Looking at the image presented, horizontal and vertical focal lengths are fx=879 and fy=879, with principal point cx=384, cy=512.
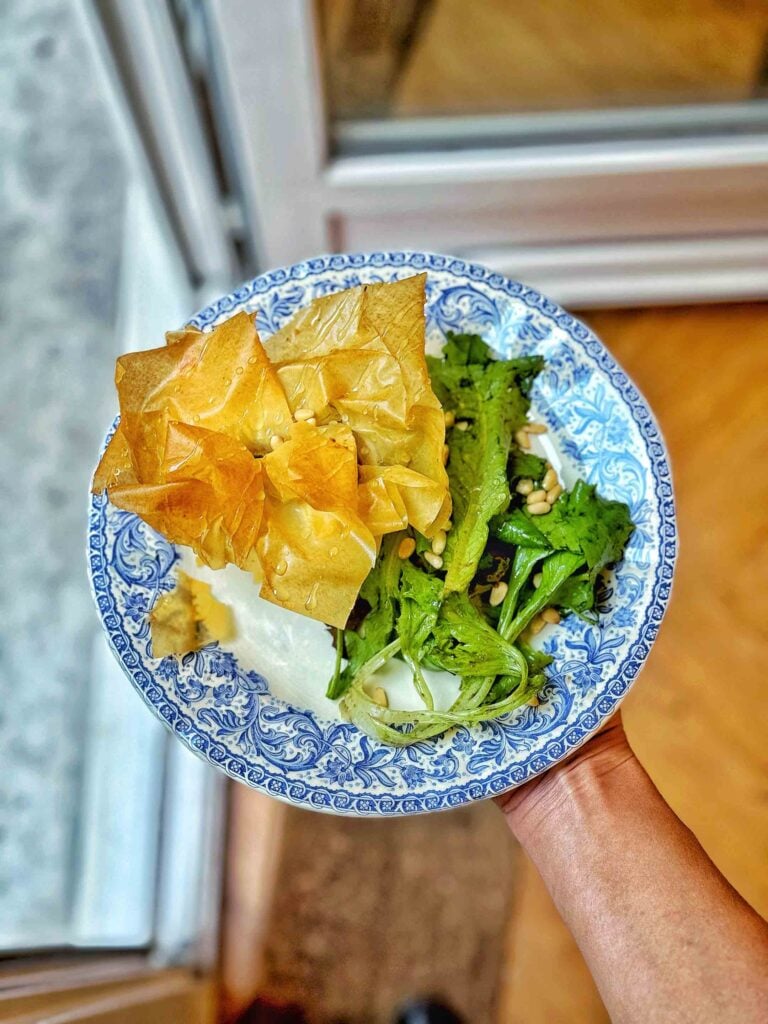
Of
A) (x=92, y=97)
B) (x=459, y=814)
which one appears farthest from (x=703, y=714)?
(x=92, y=97)

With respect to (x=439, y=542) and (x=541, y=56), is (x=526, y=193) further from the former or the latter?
(x=439, y=542)

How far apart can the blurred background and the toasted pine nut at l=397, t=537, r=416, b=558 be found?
2.43ft

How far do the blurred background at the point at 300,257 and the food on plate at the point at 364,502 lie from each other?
0.62 m

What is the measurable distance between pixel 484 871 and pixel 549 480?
898 millimetres

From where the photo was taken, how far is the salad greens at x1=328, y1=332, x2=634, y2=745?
969 millimetres

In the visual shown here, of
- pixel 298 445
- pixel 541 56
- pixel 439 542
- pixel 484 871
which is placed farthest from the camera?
pixel 484 871

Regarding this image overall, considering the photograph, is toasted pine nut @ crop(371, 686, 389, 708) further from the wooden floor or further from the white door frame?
the white door frame

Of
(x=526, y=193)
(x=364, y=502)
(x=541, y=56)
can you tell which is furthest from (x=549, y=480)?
(x=541, y=56)

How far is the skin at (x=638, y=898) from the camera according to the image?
899 millimetres

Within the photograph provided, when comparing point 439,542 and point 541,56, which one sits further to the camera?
point 541,56

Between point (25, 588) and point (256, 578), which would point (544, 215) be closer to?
point (256, 578)

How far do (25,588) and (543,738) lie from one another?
92cm

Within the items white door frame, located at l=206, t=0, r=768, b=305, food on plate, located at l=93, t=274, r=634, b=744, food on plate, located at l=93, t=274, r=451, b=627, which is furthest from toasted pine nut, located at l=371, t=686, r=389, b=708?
white door frame, located at l=206, t=0, r=768, b=305

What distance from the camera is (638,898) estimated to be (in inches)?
37.4
